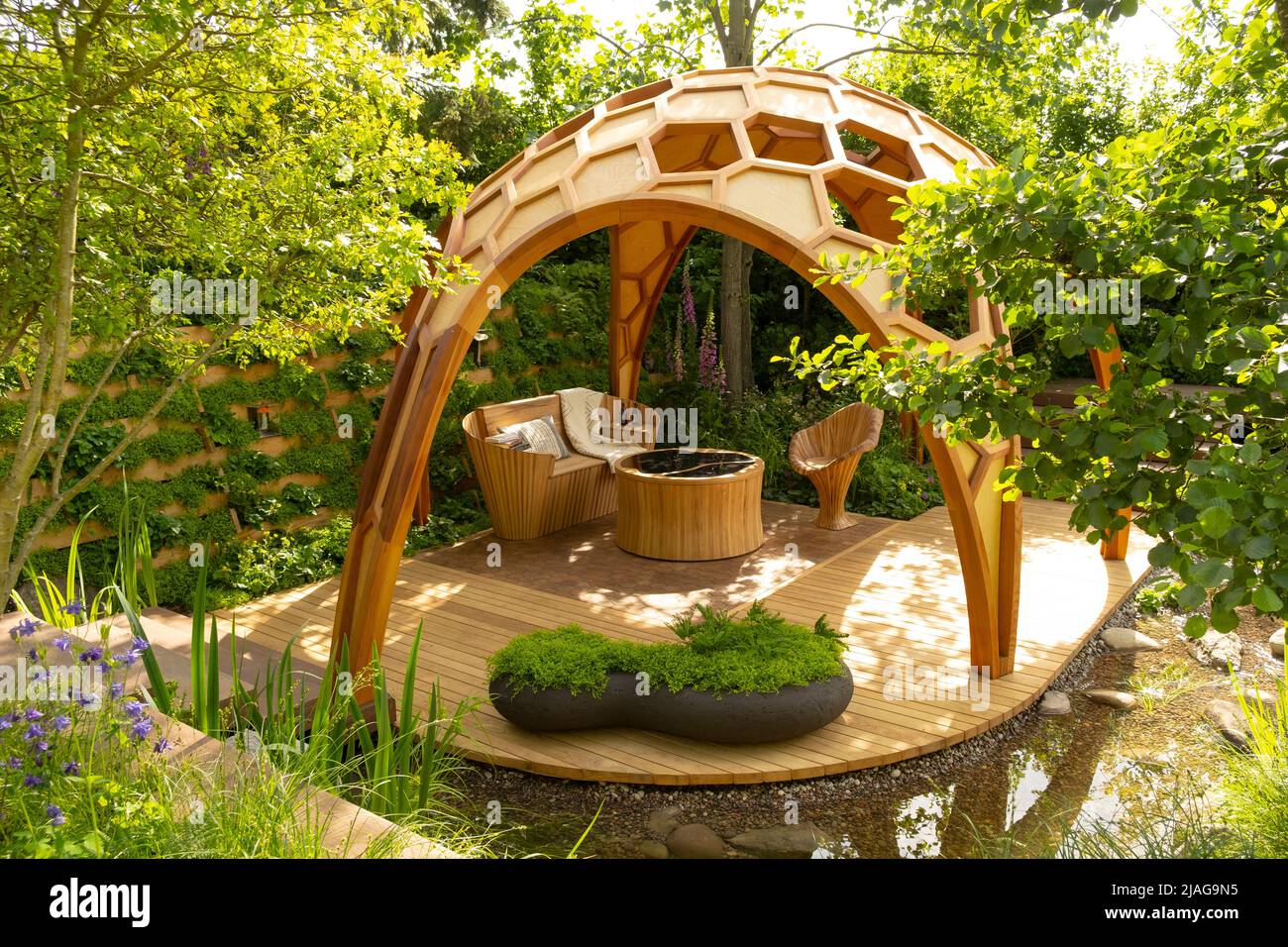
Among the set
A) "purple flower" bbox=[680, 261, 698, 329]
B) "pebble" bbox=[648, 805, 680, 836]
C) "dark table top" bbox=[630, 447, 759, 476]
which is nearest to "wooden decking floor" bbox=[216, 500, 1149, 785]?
"pebble" bbox=[648, 805, 680, 836]

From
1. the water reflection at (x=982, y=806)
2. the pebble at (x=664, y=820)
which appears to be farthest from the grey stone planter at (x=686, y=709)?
the pebble at (x=664, y=820)

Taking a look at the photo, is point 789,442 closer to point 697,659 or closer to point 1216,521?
point 697,659

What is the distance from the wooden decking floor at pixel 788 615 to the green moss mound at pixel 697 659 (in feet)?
1.19

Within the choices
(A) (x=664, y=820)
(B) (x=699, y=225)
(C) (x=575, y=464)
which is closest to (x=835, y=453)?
(C) (x=575, y=464)

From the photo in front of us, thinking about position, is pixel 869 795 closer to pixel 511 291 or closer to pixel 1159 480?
pixel 1159 480

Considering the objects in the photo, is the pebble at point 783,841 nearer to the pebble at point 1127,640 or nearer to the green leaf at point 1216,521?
the green leaf at point 1216,521

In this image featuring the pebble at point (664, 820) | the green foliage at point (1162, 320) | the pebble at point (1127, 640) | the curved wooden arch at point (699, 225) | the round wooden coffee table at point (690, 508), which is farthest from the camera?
the round wooden coffee table at point (690, 508)

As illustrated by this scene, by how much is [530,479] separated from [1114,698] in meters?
4.97

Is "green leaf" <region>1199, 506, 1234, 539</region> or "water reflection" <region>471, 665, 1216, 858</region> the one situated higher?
"green leaf" <region>1199, 506, 1234, 539</region>

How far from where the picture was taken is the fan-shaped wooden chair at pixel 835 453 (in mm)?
8859

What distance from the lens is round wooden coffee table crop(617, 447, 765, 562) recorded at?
26.1 feet

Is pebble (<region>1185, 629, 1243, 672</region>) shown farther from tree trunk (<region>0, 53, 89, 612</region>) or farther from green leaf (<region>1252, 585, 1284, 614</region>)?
tree trunk (<region>0, 53, 89, 612</region>)

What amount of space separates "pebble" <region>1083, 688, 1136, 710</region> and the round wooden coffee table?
10.5 ft

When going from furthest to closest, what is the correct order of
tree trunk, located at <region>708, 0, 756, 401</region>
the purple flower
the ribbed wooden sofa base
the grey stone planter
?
1. the purple flower
2. tree trunk, located at <region>708, 0, 756, 401</region>
3. the ribbed wooden sofa base
4. the grey stone planter
